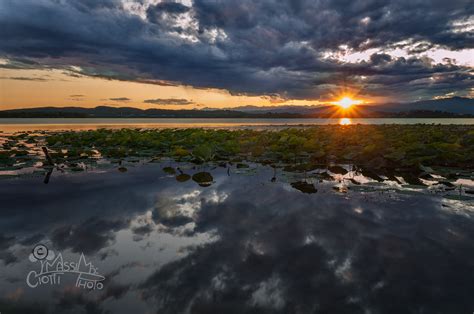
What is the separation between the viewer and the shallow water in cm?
280

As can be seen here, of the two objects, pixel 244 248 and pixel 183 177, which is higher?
pixel 244 248

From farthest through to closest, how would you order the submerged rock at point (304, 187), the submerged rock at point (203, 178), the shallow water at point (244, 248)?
the submerged rock at point (203, 178) → the submerged rock at point (304, 187) → the shallow water at point (244, 248)

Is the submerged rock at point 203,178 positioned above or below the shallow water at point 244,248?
below

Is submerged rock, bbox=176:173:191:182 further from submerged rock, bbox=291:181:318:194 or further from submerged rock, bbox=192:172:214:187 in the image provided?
submerged rock, bbox=291:181:318:194

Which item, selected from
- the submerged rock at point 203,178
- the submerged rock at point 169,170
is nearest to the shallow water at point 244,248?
the submerged rock at point 203,178

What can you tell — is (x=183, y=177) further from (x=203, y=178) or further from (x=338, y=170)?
(x=338, y=170)

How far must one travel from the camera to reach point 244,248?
13.1 ft

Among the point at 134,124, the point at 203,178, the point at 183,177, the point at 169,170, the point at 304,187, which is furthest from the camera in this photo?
the point at 134,124

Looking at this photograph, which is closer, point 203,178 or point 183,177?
point 203,178

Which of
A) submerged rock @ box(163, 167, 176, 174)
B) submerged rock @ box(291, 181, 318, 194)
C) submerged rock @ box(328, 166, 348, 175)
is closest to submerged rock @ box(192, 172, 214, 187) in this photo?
submerged rock @ box(163, 167, 176, 174)

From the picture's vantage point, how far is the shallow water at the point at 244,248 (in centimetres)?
280

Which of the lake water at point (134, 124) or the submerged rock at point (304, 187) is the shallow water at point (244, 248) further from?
the lake water at point (134, 124)

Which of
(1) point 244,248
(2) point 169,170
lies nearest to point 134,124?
(2) point 169,170

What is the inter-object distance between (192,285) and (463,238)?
3.81 metres
